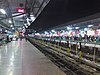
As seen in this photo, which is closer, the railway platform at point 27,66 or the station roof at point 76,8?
the station roof at point 76,8

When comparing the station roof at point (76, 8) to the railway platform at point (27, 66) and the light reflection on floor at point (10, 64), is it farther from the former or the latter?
the light reflection on floor at point (10, 64)

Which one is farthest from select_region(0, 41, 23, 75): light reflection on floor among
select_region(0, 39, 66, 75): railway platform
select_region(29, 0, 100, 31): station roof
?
select_region(29, 0, 100, 31): station roof

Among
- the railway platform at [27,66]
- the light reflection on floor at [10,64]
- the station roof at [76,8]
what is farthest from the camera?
the light reflection on floor at [10,64]

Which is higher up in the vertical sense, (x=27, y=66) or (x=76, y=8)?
(x=76, y=8)

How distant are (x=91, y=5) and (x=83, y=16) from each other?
0.60m

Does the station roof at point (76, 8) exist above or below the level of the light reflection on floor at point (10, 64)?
above

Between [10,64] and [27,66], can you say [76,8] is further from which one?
[10,64]

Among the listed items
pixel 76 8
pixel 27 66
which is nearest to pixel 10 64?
pixel 27 66

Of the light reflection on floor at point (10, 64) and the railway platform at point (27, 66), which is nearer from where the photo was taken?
the railway platform at point (27, 66)

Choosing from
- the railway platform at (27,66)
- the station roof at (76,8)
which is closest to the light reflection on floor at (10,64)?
the railway platform at (27,66)

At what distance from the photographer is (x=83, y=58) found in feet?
26.5

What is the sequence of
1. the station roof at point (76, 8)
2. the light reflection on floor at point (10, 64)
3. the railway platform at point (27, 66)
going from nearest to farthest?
1. the station roof at point (76, 8)
2. the railway platform at point (27, 66)
3. the light reflection on floor at point (10, 64)

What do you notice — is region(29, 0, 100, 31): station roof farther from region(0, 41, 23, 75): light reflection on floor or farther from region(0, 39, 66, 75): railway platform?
region(0, 41, 23, 75): light reflection on floor

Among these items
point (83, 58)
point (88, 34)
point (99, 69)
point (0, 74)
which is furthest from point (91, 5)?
point (88, 34)
